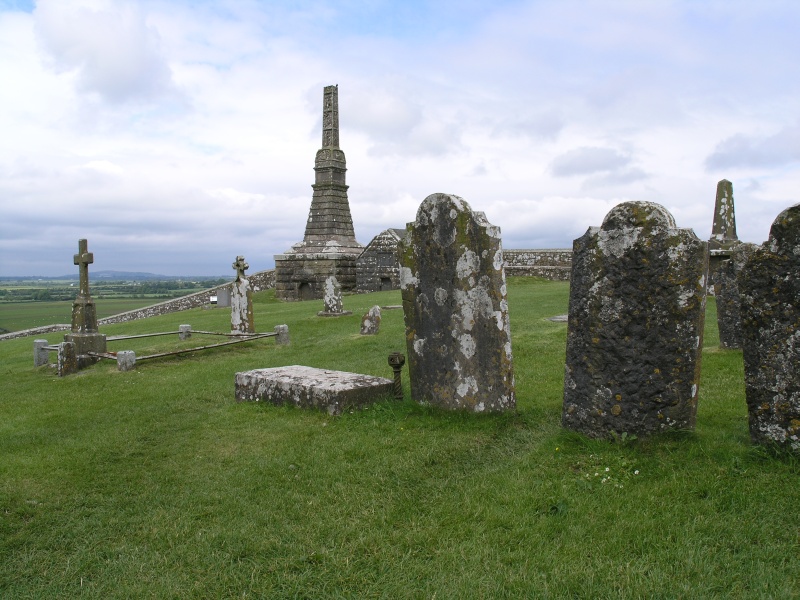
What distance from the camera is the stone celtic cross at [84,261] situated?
1406 cm

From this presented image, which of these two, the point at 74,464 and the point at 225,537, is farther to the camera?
the point at 74,464

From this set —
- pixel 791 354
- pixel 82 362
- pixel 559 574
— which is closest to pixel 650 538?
pixel 559 574

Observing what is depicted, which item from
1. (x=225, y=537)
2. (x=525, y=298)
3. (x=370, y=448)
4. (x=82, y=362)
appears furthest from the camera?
(x=525, y=298)

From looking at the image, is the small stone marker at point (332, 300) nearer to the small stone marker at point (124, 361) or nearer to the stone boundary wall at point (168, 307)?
the small stone marker at point (124, 361)

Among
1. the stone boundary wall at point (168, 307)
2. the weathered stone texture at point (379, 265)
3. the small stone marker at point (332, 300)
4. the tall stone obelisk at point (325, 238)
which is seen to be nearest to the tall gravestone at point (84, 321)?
the small stone marker at point (332, 300)

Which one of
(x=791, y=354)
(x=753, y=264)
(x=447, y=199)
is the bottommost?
(x=791, y=354)

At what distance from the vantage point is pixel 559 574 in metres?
3.74

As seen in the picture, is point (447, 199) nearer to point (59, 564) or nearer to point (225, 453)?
point (225, 453)

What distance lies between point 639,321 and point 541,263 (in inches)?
1155

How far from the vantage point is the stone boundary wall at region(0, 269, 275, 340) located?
3119 centimetres

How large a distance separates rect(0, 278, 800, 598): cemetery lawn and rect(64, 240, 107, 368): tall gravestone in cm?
572

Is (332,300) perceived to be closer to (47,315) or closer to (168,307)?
(168,307)

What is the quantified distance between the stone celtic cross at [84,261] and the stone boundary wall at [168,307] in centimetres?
1462

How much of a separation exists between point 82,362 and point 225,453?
8.46m
